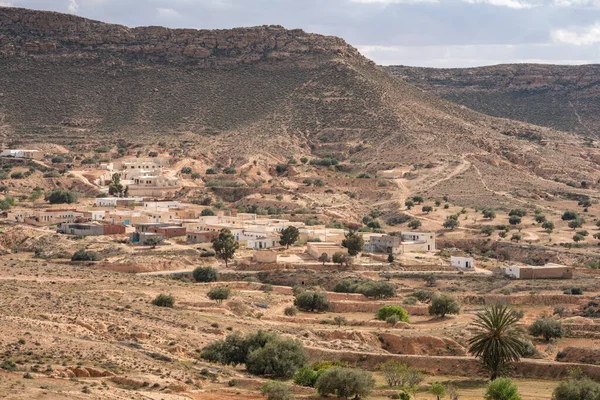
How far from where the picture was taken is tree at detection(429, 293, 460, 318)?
48.3 m

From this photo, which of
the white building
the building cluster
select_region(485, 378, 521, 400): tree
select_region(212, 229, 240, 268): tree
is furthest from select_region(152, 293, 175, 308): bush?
the building cluster

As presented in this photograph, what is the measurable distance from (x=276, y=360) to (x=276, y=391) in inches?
187

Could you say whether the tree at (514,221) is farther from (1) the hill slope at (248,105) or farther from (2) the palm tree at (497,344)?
(2) the palm tree at (497,344)

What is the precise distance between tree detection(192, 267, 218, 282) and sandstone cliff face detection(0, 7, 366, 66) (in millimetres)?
72086

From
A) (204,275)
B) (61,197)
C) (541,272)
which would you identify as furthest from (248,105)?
(204,275)

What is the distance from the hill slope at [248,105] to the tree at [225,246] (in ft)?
115

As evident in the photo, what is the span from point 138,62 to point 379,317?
85383 mm

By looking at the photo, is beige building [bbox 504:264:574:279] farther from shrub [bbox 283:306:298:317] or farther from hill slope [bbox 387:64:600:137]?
hill slope [bbox 387:64:600:137]

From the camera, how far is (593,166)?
389ft

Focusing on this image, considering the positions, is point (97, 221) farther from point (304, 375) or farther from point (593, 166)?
point (593, 166)

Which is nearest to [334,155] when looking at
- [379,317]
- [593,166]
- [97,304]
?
[593,166]

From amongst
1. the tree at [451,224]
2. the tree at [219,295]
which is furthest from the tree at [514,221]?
the tree at [219,295]

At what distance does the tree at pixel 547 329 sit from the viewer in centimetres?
4341

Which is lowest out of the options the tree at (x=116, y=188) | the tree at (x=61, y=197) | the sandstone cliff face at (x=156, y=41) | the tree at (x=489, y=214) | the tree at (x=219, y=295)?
the tree at (x=219, y=295)
